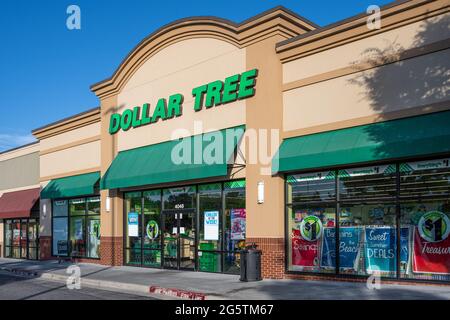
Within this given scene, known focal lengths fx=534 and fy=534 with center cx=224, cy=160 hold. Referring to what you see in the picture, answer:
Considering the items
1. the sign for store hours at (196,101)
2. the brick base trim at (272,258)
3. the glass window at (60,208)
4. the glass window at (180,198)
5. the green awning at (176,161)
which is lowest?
the brick base trim at (272,258)

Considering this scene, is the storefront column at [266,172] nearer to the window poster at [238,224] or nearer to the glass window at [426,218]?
the window poster at [238,224]

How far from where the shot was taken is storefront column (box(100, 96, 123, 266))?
23578mm

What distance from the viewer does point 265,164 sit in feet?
56.8

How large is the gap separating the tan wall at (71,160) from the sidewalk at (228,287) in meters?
6.40

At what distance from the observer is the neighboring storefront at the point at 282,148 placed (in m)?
14.0

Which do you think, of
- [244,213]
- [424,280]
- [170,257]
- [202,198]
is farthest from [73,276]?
[424,280]

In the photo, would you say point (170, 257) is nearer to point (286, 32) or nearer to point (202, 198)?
point (202, 198)

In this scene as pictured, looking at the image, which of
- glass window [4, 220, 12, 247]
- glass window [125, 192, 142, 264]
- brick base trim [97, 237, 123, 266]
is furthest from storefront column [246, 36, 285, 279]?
glass window [4, 220, 12, 247]

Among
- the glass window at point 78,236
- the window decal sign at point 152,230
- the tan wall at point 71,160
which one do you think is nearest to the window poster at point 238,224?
the window decal sign at point 152,230

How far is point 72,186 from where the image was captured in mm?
26219

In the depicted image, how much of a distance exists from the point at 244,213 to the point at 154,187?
209 inches

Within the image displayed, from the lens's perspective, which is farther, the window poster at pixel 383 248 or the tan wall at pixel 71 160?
the tan wall at pixel 71 160

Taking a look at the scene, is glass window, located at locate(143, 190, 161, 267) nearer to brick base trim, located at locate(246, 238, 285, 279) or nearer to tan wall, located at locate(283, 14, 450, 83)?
brick base trim, located at locate(246, 238, 285, 279)

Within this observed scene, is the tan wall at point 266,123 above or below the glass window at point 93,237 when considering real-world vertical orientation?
above
